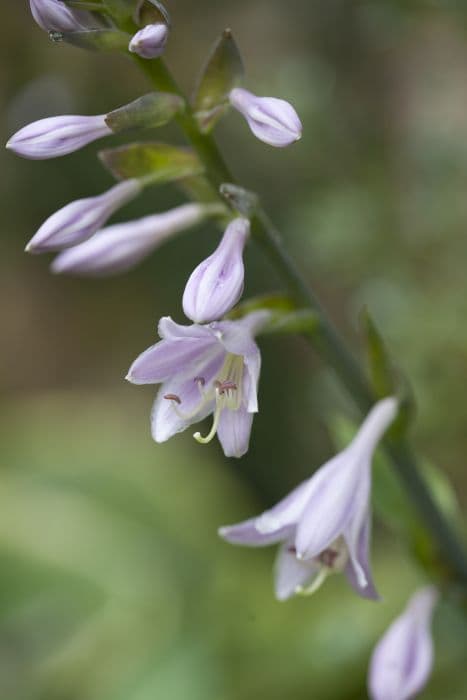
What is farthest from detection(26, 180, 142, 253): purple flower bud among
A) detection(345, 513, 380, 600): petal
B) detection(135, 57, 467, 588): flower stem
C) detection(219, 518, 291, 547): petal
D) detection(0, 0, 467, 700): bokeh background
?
detection(0, 0, 467, 700): bokeh background

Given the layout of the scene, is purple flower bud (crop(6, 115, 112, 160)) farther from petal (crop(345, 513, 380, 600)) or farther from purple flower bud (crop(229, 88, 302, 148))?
petal (crop(345, 513, 380, 600))

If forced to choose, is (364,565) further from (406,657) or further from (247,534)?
(406,657)

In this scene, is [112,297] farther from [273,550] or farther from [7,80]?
[273,550]

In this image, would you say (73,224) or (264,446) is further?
(264,446)

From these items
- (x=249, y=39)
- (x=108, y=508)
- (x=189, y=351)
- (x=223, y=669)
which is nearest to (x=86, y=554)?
(x=108, y=508)

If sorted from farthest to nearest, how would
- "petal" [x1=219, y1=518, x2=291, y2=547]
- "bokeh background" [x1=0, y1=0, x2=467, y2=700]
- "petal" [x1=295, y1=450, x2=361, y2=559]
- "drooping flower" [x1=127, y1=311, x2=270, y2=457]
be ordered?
"bokeh background" [x1=0, y1=0, x2=467, y2=700], "petal" [x1=219, y1=518, x2=291, y2=547], "petal" [x1=295, y1=450, x2=361, y2=559], "drooping flower" [x1=127, y1=311, x2=270, y2=457]

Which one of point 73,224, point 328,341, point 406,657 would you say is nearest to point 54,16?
point 73,224

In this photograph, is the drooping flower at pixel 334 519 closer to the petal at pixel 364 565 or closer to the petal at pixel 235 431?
the petal at pixel 364 565
